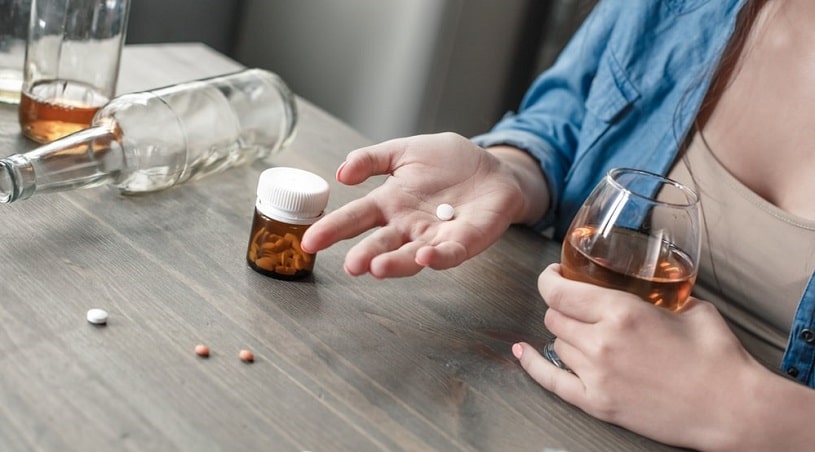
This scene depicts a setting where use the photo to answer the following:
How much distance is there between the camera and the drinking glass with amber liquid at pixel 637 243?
83 centimetres

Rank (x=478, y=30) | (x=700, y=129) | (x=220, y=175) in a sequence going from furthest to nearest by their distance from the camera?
(x=478, y=30)
(x=700, y=129)
(x=220, y=175)

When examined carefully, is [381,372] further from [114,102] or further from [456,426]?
[114,102]

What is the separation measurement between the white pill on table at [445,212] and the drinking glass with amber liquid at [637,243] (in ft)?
0.56

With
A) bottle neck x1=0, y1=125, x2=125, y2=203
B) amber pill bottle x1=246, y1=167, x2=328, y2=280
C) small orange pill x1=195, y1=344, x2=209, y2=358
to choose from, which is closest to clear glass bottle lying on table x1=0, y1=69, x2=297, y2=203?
bottle neck x1=0, y1=125, x2=125, y2=203

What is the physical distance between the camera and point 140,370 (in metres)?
0.76

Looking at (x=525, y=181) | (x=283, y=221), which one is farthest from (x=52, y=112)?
(x=525, y=181)

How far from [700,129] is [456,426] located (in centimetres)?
68

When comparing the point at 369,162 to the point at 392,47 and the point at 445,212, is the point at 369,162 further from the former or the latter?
the point at 392,47

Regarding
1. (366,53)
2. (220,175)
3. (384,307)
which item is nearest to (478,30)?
(366,53)

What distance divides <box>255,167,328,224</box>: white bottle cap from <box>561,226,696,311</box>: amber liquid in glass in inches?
9.9

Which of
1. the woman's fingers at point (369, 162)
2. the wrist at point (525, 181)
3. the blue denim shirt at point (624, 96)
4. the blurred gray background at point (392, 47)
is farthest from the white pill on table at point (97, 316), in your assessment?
the blurred gray background at point (392, 47)

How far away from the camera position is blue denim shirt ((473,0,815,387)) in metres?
1.31

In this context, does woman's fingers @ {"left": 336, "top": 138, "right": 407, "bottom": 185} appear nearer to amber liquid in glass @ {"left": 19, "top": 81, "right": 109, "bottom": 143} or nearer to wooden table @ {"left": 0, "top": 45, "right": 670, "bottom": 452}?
wooden table @ {"left": 0, "top": 45, "right": 670, "bottom": 452}

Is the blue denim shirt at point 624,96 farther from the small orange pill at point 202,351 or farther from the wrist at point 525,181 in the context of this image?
the small orange pill at point 202,351
